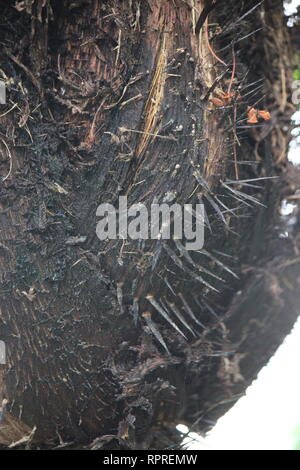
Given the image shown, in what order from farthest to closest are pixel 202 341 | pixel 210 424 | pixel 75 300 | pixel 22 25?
pixel 210 424 < pixel 202 341 < pixel 75 300 < pixel 22 25

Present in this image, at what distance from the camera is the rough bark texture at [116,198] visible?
1103 mm

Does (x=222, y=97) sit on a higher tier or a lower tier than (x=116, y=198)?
higher

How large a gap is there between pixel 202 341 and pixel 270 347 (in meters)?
0.20

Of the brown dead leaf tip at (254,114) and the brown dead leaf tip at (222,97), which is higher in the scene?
the brown dead leaf tip at (222,97)

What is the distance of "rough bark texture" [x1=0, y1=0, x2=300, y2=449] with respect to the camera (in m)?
1.10

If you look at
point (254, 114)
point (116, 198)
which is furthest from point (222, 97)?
point (116, 198)

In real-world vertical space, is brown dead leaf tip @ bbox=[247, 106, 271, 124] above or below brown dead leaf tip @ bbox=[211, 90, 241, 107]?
below

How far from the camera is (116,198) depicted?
1.13 meters

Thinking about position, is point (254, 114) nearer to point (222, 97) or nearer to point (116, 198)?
point (222, 97)

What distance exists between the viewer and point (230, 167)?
47.5 inches

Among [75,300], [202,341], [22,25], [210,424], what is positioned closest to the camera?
[22,25]
